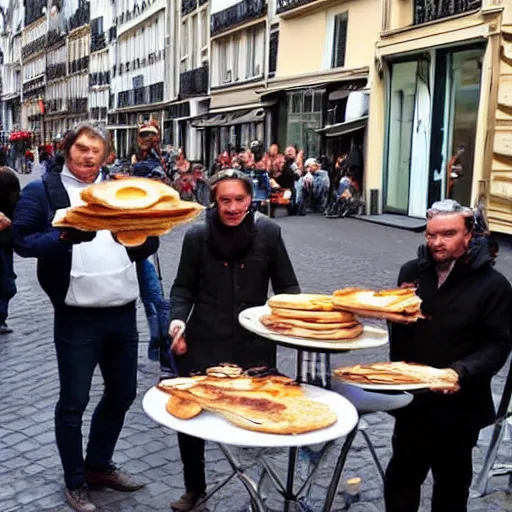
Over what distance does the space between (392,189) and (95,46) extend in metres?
46.6

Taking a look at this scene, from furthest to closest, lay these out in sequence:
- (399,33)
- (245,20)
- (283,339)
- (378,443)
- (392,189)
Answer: (245,20) → (392,189) → (399,33) → (378,443) → (283,339)

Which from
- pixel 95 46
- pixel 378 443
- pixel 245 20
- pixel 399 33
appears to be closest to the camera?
pixel 378 443

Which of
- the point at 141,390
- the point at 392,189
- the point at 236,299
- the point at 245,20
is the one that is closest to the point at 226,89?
the point at 245,20

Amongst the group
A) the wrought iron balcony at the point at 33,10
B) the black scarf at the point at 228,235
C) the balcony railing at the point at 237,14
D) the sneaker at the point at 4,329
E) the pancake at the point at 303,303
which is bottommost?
the sneaker at the point at 4,329

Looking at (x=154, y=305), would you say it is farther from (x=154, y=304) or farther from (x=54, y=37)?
(x=54, y=37)

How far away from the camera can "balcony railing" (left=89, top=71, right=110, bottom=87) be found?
2363 inches

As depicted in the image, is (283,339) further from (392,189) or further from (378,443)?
(392,189)

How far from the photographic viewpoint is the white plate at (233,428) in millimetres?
2795

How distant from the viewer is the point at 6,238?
7.98 m

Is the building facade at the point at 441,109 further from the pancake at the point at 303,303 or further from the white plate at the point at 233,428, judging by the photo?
the white plate at the point at 233,428

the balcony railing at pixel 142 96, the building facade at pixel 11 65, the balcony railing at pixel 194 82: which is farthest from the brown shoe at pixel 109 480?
the building facade at pixel 11 65

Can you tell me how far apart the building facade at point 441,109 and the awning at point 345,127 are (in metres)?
0.71

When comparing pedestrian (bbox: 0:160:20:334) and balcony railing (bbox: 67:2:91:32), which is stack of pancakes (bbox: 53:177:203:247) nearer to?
pedestrian (bbox: 0:160:20:334)

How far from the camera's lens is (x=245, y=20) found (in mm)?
31359
